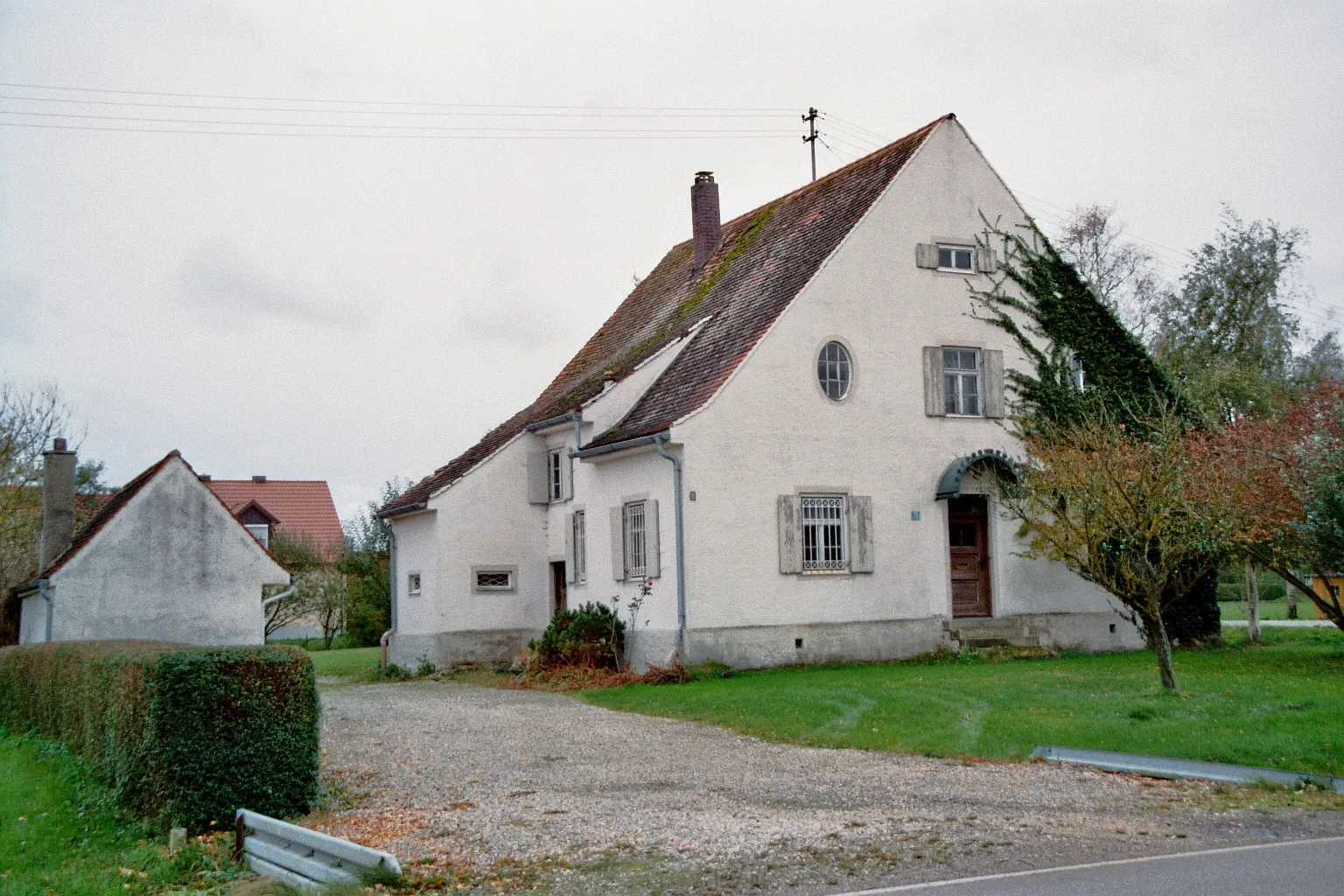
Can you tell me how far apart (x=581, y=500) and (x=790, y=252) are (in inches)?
252

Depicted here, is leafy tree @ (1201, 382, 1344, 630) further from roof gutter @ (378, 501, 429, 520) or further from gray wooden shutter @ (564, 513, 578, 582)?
roof gutter @ (378, 501, 429, 520)

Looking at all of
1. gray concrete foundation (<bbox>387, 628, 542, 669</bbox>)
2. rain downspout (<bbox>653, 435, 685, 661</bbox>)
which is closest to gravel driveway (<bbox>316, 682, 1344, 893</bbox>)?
rain downspout (<bbox>653, 435, 685, 661</bbox>)

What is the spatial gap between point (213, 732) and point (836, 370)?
15428mm

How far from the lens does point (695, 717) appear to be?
1758 centimetres

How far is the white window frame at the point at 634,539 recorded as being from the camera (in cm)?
2364

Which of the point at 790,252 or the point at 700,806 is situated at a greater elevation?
the point at 790,252

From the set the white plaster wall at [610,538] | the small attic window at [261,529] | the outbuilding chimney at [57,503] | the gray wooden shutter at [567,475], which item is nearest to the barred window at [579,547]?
the white plaster wall at [610,538]

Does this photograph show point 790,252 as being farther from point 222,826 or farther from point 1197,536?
point 222,826

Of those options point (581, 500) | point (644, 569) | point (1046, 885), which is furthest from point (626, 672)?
point (1046, 885)

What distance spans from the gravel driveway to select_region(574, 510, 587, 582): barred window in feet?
35.0

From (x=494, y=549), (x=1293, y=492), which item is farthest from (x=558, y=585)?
(x=1293, y=492)

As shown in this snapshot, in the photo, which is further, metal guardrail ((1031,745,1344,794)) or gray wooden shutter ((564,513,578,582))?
gray wooden shutter ((564,513,578,582))

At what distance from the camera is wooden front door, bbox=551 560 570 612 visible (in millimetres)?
28406

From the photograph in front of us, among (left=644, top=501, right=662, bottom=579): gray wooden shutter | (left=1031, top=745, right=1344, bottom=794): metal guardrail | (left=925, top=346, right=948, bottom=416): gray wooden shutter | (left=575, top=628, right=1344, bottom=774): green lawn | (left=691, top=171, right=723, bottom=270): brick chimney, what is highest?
(left=691, top=171, right=723, bottom=270): brick chimney
